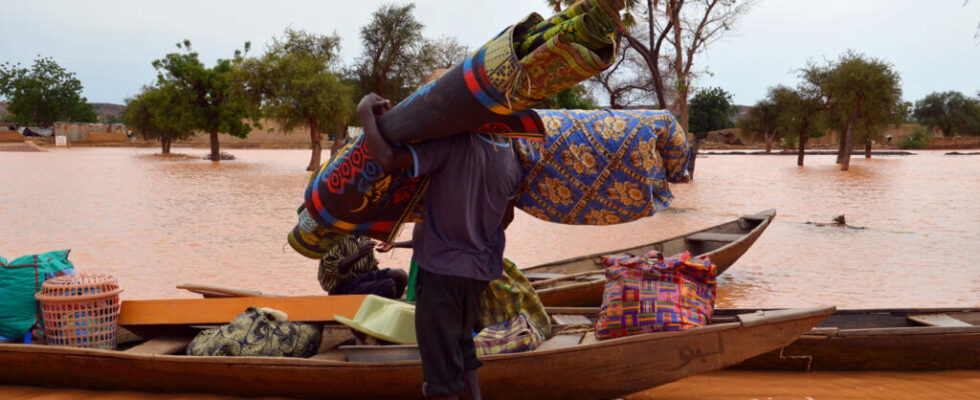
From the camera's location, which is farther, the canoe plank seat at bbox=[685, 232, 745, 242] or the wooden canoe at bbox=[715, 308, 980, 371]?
the canoe plank seat at bbox=[685, 232, 745, 242]

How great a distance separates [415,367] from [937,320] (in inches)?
131

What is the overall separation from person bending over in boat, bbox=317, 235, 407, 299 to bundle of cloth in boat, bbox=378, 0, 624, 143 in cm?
239

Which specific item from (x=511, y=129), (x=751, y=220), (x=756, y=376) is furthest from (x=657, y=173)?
(x=751, y=220)

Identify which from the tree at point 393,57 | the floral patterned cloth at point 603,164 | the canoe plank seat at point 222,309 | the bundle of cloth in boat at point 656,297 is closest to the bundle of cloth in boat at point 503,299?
the bundle of cloth in boat at point 656,297

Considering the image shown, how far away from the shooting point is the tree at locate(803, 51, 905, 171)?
27.7m

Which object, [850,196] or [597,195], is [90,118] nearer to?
[850,196]

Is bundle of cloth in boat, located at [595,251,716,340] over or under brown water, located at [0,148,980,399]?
over

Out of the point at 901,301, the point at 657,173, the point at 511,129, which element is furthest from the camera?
the point at 901,301

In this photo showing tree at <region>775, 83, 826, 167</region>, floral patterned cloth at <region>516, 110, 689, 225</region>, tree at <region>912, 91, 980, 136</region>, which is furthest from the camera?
tree at <region>912, 91, 980, 136</region>

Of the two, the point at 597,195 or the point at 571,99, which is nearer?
the point at 597,195

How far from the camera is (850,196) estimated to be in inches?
715

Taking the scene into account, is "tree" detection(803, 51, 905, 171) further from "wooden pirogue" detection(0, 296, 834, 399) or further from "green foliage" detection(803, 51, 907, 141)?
"wooden pirogue" detection(0, 296, 834, 399)

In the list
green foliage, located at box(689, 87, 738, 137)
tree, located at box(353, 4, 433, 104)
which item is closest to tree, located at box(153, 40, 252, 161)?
tree, located at box(353, 4, 433, 104)

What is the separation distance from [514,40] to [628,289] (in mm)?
1678
